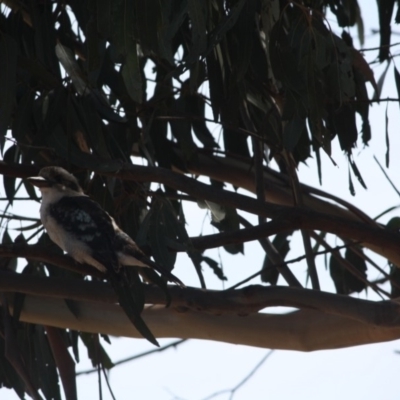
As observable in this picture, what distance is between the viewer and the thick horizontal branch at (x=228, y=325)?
3.04m

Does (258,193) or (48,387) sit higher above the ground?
(258,193)

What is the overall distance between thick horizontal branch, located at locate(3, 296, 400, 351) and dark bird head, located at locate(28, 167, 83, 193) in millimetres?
446

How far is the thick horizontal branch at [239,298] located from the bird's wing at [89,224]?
8.8 inches

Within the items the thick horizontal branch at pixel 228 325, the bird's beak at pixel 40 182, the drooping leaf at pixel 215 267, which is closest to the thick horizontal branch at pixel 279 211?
the thick horizontal branch at pixel 228 325

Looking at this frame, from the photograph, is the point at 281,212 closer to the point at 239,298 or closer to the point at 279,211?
the point at 279,211

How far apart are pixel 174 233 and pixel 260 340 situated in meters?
0.59

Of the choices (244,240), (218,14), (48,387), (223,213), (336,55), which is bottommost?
(48,387)

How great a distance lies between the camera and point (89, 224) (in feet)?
10.6

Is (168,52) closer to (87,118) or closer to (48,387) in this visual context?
(87,118)

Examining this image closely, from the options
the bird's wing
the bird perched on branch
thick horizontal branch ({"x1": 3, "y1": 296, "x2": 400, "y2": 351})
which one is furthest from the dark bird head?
thick horizontal branch ({"x1": 3, "y1": 296, "x2": 400, "y2": 351})

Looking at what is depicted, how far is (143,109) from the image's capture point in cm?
335

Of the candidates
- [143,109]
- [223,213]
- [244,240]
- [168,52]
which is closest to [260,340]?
[223,213]

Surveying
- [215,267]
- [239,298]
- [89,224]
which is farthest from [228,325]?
[215,267]

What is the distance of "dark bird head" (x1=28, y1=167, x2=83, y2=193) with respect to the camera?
353 centimetres
